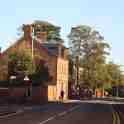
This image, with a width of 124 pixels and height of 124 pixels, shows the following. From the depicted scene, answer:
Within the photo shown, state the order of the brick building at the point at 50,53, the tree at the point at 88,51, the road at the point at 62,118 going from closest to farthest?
the road at the point at 62,118
the brick building at the point at 50,53
the tree at the point at 88,51

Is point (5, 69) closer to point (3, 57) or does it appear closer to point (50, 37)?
point (3, 57)

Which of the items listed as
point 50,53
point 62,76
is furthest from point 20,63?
point 62,76

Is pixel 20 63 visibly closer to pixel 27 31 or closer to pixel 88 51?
pixel 27 31

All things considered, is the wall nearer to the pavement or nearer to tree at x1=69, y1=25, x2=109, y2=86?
tree at x1=69, y1=25, x2=109, y2=86

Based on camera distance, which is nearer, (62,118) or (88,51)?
(62,118)

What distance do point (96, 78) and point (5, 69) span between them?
41575 mm

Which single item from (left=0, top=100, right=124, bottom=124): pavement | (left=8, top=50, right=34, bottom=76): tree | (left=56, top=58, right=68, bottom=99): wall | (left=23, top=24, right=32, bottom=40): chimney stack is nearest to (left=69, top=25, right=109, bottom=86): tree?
(left=56, top=58, right=68, bottom=99): wall

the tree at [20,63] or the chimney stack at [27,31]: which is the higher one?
the chimney stack at [27,31]

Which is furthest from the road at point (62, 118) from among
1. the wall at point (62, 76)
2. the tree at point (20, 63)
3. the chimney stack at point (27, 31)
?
the wall at point (62, 76)

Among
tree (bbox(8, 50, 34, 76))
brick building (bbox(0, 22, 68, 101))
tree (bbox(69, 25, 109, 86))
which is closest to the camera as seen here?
A: tree (bbox(8, 50, 34, 76))

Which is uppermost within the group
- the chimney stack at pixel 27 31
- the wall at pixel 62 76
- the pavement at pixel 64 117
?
the chimney stack at pixel 27 31

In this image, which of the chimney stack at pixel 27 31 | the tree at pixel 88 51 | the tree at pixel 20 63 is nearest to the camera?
the tree at pixel 20 63

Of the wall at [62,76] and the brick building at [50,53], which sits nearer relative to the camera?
the brick building at [50,53]

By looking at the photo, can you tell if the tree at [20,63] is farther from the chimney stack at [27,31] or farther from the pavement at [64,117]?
the pavement at [64,117]
